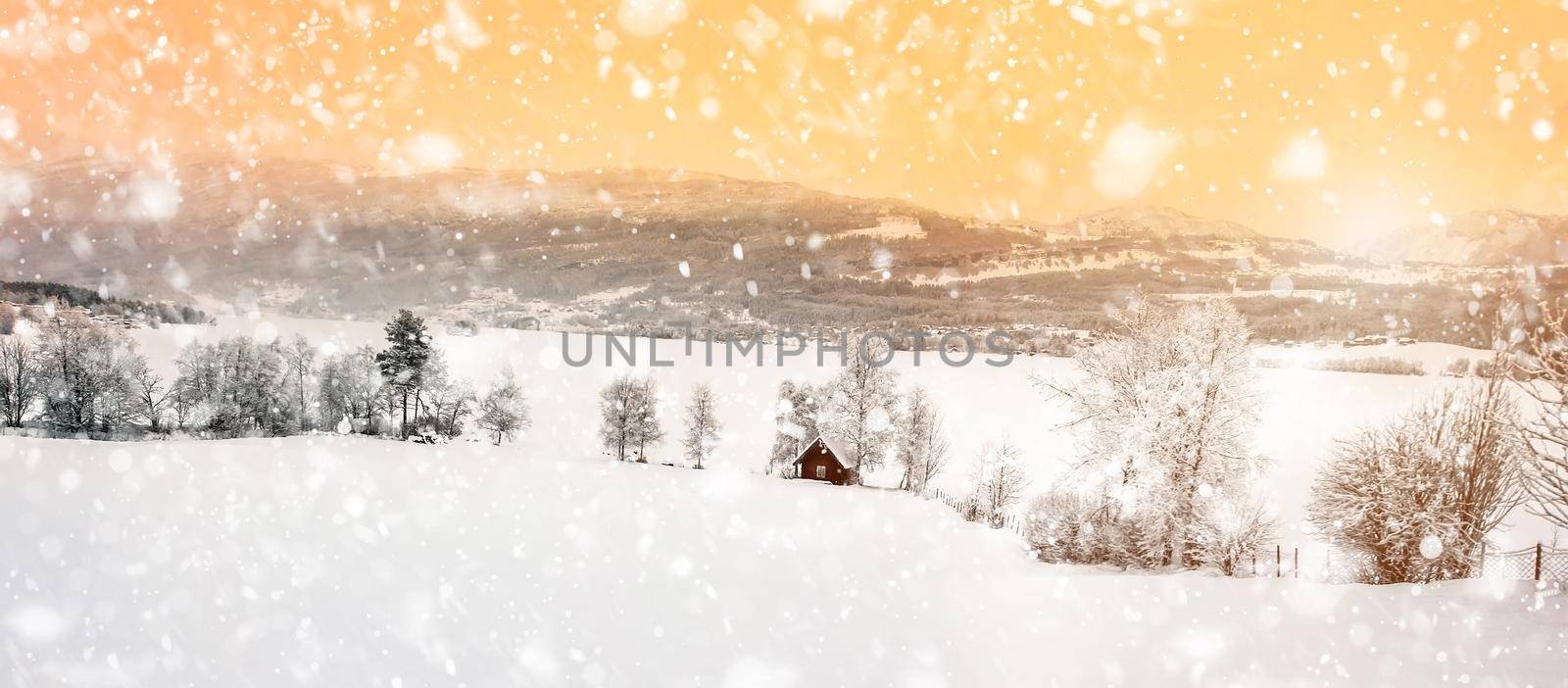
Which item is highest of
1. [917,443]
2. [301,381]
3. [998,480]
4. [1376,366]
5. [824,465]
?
[1376,366]

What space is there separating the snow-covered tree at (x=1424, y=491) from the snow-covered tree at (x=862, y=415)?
55.4 ft

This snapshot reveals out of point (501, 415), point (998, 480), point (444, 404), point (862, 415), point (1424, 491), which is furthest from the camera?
point (501, 415)

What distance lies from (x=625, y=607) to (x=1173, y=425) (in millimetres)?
13917

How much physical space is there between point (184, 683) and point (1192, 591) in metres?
16.1

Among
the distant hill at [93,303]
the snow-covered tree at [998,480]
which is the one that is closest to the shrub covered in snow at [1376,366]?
the snow-covered tree at [998,480]

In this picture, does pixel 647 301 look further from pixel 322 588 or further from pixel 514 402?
pixel 322 588

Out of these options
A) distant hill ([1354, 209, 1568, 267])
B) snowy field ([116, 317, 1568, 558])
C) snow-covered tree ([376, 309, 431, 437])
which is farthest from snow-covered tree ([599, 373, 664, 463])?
distant hill ([1354, 209, 1568, 267])

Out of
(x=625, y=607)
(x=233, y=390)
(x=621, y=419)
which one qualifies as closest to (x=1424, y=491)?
(x=625, y=607)

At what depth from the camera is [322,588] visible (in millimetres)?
13781

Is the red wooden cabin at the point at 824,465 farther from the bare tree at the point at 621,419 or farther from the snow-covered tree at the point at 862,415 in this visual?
the bare tree at the point at 621,419

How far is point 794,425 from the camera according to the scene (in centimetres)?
3366

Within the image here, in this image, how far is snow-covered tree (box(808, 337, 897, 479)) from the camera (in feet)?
104

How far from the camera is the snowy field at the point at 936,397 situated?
34.1 m

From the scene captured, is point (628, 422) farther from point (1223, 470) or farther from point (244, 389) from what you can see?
point (1223, 470)
